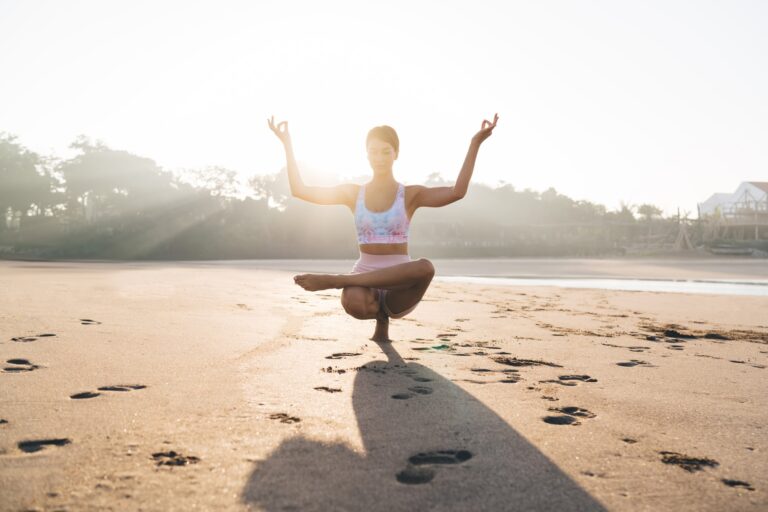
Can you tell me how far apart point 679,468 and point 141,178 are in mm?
39055

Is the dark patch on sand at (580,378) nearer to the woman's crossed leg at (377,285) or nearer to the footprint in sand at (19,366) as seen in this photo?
the woman's crossed leg at (377,285)

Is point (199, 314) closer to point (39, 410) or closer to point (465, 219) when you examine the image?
point (39, 410)

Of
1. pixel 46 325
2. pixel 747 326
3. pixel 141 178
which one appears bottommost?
pixel 747 326

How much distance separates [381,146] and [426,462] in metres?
2.32

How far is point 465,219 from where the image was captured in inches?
1527

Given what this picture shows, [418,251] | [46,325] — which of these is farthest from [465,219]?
[46,325]

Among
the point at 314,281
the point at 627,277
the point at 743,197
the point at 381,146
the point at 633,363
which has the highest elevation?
the point at 743,197

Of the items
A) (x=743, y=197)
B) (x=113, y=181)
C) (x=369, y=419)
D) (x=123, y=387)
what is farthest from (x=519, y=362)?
(x=743, y=197)

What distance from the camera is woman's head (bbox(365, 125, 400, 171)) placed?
347 cm

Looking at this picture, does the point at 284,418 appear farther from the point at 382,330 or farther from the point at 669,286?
the point at 669,286

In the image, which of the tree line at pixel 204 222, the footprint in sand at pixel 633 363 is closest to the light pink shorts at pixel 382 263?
the footprint in sand at pixel 633 363

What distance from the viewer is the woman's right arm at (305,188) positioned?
3447mm

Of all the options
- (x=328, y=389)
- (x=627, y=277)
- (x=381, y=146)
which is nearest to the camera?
(x=328, y=389)

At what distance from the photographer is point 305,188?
3.51 meters
